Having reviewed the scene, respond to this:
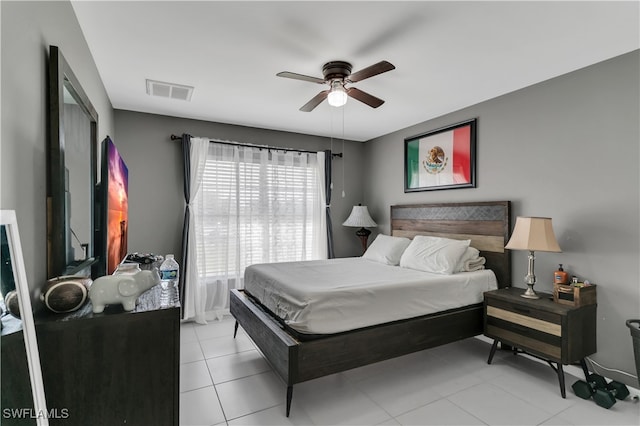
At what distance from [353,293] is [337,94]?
1.53m

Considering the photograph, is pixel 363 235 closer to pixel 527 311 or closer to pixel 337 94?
pixel 527 311

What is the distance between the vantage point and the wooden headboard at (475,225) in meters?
3.16

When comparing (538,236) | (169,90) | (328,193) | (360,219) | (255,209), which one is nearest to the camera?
(538,236)

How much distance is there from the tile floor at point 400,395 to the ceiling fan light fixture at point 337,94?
2255 mm

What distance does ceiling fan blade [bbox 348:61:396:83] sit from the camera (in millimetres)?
2092

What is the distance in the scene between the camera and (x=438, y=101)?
338 centimetres

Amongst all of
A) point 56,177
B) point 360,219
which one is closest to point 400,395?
point 56,177

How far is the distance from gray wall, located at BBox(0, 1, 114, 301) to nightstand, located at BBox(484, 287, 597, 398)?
315 centimetres

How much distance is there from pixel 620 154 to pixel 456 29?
64.3 inches

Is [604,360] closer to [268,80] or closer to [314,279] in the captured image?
[314,279]

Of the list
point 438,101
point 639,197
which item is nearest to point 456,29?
point 438,101

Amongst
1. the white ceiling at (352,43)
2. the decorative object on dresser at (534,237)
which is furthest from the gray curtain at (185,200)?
the decorative object on dresser at (534,237)

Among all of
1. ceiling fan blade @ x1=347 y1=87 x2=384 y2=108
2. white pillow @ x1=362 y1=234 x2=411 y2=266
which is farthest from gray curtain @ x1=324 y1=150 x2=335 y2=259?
ceiling fan blade @ x1=347 y1=87 x2=384 y2=108

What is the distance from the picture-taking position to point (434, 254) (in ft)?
10.7
